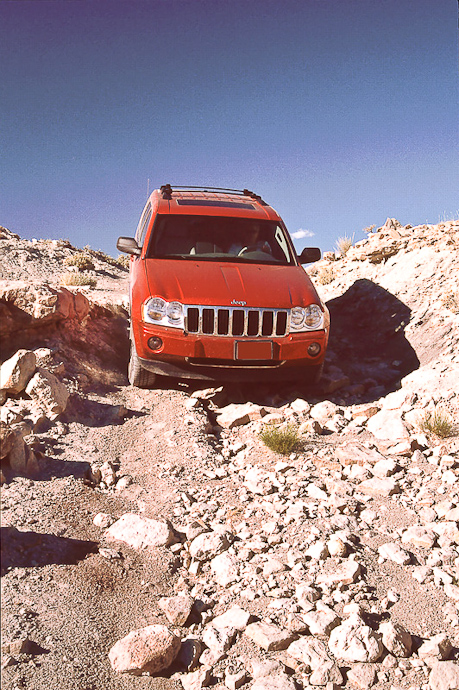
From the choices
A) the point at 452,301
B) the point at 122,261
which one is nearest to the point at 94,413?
the point at 452,301

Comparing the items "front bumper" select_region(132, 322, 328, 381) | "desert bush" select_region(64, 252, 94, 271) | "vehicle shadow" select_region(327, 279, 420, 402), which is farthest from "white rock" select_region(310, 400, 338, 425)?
"desert bush" select_region(64, 252, 94, 271)

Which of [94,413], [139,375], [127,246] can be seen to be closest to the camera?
[94,413]

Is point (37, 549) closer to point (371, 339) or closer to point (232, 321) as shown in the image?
point (232, 321)

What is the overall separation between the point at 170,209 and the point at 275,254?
155 cm

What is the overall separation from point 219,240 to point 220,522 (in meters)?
4.18

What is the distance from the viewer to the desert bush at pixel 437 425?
5.43 metres

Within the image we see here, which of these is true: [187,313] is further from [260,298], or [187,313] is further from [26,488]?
[26,488]

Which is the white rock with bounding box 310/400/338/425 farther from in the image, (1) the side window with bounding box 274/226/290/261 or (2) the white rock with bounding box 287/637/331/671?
(2) the white rock with bounding box 287/637/331/671

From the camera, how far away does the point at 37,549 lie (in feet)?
11.5

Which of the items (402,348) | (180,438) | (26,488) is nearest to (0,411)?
(26,488)

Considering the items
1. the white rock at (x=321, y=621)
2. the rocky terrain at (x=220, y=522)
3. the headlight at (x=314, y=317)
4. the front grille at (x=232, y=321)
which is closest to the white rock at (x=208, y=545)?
the rocky terrain at (x=220, y=522)

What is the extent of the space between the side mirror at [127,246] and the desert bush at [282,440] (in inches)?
121

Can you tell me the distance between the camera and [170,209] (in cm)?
740

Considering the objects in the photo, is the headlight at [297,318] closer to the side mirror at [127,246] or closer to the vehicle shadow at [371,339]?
the vehicle shadow at [371,339]
